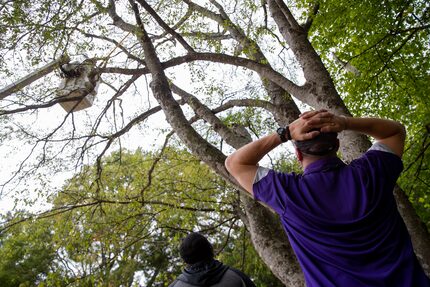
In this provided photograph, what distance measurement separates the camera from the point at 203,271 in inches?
92.0

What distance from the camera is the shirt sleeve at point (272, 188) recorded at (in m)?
1.51

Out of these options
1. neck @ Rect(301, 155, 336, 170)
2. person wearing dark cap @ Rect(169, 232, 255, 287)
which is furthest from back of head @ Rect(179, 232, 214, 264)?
neck @ Rect(301, 155, 336, 170)

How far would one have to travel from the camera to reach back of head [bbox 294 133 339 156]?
150cm

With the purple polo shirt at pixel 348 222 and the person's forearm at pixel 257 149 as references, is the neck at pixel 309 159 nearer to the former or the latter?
the purple polo shirt at pixel 348 222

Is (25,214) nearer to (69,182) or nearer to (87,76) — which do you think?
(69,182)

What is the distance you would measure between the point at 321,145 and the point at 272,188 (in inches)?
12.2

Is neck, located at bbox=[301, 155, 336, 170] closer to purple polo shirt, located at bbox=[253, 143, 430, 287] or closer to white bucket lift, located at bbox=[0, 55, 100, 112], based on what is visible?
purple polo shirt, located at bbox=[253, 143, 430, 287]

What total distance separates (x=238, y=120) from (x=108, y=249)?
14.6ft

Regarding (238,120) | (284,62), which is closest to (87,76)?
(238,120)

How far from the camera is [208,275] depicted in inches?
91.4

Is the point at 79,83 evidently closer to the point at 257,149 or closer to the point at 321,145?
the point at 257,149

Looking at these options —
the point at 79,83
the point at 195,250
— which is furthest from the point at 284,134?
the point at 79,83

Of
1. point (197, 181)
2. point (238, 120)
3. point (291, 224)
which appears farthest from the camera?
point (197, 181)

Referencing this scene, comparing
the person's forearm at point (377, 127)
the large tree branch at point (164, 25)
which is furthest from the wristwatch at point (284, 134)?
the large tree branch at point (164, 25)
